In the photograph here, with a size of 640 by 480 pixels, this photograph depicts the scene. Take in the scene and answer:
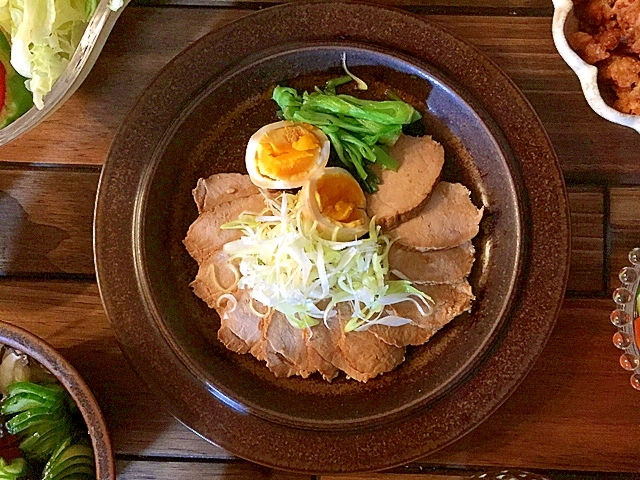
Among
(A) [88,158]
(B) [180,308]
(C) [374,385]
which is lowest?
(C) [374,385]

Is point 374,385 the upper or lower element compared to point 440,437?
upper

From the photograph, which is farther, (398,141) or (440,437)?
(398,141)

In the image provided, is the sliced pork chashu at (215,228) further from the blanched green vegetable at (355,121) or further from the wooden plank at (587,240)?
the wooden plank at (587,240)

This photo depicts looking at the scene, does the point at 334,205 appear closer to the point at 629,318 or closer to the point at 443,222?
the point at 443,222

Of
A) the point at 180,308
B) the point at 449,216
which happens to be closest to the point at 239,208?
the point at 180,308

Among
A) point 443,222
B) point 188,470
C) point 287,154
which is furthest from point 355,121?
point 188,470

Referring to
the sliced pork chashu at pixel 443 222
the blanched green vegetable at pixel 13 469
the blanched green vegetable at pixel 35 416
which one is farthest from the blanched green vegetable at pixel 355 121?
the blanched green vegetable at pixel 13 469

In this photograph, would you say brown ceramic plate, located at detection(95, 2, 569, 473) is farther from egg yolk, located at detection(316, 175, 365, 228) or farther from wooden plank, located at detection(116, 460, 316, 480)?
egg yolk, located at detection(316, 175, 365, 228)

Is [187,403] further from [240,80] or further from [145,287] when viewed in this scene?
[240,80]
